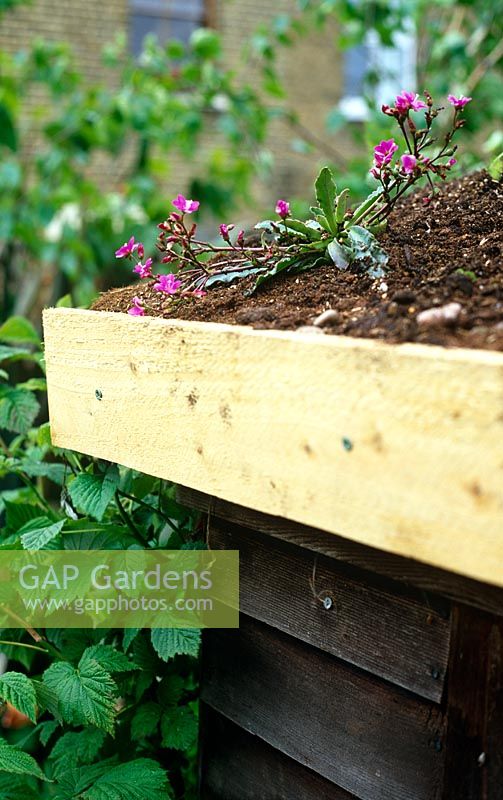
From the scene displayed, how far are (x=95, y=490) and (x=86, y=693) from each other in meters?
0.28

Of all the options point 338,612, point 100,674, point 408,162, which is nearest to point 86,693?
point 100,674

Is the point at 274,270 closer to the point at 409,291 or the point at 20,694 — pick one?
the point at 409,291

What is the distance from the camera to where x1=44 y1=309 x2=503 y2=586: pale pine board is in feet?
2.27

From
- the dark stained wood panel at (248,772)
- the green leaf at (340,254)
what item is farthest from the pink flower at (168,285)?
the dark stained wood panel at (248,772)

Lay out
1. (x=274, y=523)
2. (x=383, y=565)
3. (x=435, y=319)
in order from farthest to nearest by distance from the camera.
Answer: (x=274, y=523) → (x=383, y=565) → (x=435, y=319)

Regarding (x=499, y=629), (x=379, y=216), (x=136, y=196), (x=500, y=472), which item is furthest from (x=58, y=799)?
(x=136, y=196)

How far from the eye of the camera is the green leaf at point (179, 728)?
4.07ft

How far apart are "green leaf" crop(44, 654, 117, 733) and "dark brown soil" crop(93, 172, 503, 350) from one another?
520 millimetres

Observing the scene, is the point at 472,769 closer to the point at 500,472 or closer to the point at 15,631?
the point at 500,472

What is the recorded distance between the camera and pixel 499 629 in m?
0.86

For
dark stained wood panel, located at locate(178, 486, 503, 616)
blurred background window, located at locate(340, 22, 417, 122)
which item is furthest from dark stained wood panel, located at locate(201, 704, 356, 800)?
blurred background window, located at locate(340, 22, 417, 122)

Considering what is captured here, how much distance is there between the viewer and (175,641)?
116 centimetres

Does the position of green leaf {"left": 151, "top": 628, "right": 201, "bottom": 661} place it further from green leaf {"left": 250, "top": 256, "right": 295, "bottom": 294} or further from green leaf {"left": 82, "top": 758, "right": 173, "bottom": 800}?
green leaf {"left": 250, "top": 256, "right": 295, "bottom": 294}

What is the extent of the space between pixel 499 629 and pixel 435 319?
1.06ft
